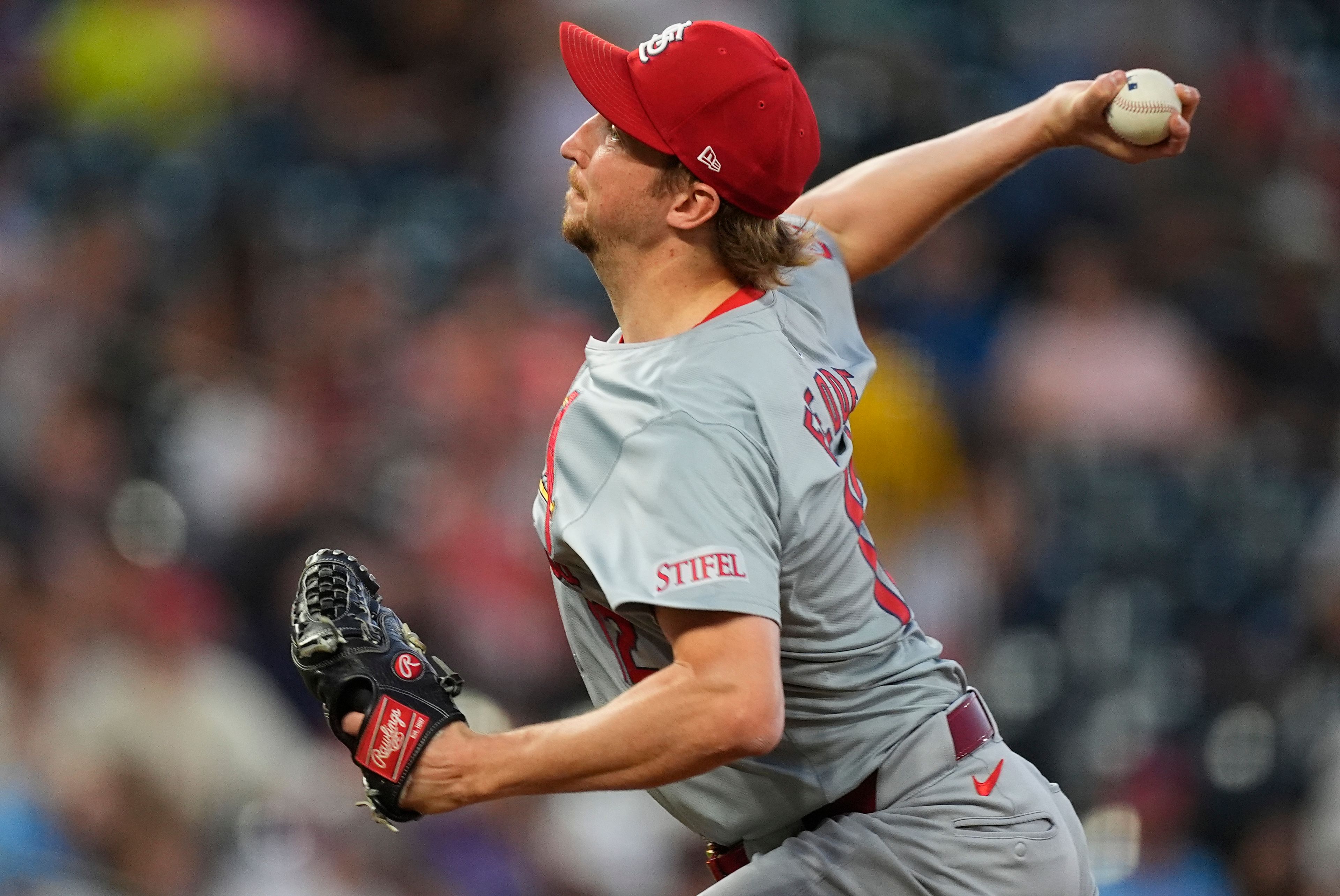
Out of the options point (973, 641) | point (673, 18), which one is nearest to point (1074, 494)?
point (973, 641)

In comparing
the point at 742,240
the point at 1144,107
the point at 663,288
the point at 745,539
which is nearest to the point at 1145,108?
the point at 1144,107

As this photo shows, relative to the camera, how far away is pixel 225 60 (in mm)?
7672

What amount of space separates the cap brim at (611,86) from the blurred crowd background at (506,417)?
2.88m

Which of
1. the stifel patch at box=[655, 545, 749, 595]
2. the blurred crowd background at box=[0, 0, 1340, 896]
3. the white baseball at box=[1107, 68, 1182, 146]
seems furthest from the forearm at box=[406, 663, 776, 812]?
the blurred crowd background at box=[0, 0, 1340, 896]

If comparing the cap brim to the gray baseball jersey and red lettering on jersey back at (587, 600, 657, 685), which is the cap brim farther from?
red lettering on jersey back at (587, 600, 657, 685)

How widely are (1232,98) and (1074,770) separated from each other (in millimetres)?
4154

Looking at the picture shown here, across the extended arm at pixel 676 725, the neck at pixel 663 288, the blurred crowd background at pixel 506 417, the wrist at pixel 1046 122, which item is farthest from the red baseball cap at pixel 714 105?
the blurred crowd background at pixel 506 417

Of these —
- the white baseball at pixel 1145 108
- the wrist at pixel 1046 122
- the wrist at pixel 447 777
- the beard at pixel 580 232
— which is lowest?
the wrist at pixel 447 777

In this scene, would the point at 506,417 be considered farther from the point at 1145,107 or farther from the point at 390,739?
the point at 390,739

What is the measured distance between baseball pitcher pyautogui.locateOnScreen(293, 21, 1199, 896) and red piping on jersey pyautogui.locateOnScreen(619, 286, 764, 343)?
0.01 meters

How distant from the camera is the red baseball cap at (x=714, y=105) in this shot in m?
2.66

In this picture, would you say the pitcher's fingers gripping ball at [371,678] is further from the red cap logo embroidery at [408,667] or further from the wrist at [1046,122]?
the wrist at [1046,122]

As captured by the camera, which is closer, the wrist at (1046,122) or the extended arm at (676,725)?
the extended arm at (676,725)

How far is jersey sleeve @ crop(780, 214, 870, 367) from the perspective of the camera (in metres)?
2.96
